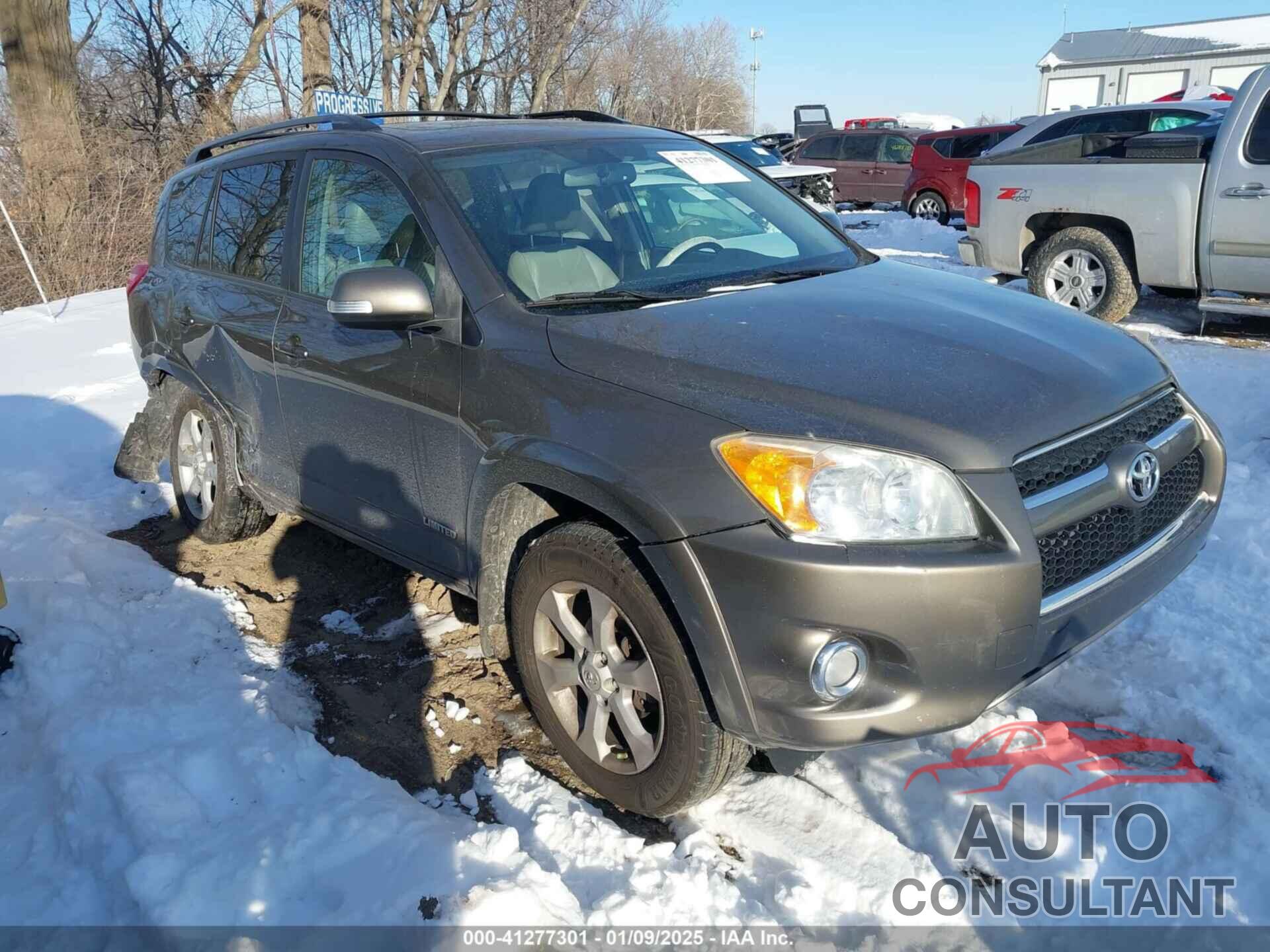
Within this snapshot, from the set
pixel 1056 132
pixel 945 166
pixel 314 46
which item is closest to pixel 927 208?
pixel 945 166

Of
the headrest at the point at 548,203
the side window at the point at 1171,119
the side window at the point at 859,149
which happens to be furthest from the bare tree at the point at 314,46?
the headrest at the point at 548,203

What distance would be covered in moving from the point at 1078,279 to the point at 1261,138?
5.20 feet

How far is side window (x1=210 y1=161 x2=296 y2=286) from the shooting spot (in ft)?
12.9

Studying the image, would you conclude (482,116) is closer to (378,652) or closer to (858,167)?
(378,652)

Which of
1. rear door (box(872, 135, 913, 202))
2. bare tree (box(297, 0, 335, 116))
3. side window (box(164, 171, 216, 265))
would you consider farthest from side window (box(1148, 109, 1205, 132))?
bare tree (box(297, 0, 335, 116))

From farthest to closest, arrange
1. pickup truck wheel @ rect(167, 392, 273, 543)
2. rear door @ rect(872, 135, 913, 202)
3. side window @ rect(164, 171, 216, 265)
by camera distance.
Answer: rear door @ rect(872, 135, 913, 202) → side window @ rect(164, 171, 216, 265) → pickup truck wheel @ rect(167, 392, 273, 543)

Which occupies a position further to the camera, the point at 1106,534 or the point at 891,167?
the point at 891,167

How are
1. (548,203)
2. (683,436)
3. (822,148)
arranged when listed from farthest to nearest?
(822,148) → (548,203) → (683,436)

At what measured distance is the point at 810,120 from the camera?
3762 cm

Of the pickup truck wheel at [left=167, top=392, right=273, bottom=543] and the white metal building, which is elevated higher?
the white metal building

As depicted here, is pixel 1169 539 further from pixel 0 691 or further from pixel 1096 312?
pixel 1096 312

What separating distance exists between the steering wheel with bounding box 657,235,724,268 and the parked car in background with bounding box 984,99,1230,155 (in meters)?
8.69

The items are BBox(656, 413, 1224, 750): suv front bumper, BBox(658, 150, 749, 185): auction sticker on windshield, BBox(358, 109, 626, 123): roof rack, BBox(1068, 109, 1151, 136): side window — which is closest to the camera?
BBox(656, 413, 1224, 750): suv front bumper

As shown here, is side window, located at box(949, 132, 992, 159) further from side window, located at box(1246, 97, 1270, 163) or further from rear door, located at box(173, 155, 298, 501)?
rear door, located at box(173, 155, 298, 501)
